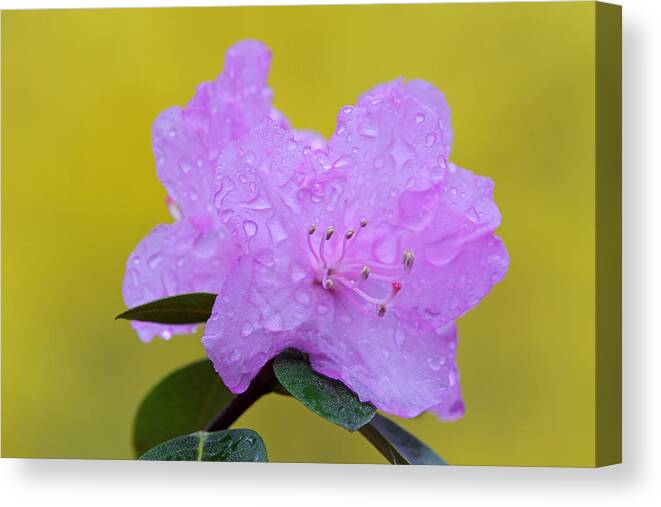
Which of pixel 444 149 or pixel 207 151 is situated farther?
pixel 207 151

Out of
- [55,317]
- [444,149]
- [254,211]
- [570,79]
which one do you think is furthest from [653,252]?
[55,317]

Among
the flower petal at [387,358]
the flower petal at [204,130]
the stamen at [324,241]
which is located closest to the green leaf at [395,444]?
the flower petal at [387,358]

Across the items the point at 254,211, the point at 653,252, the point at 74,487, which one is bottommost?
the point at 74,487

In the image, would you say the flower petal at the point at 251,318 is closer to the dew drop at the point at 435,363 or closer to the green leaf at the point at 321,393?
the green leaf at the point at 321,393

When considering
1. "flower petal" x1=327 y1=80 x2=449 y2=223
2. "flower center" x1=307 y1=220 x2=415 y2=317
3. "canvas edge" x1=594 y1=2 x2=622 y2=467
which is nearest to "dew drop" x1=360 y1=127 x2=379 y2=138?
"flower petal" x1=327 y1=80 x2=449 y2=223

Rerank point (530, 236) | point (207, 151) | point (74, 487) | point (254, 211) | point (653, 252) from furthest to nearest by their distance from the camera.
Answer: point (530, 236) < point (74, 487) < point (653, 252) < point (207, 151) < point (254, 211)

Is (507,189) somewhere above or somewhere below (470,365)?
above

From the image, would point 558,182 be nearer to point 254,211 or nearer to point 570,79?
point 570,79
